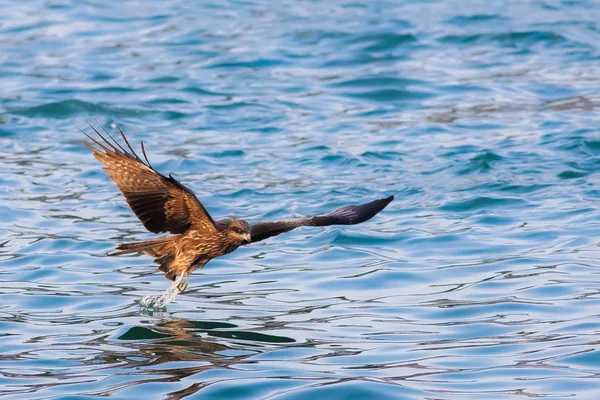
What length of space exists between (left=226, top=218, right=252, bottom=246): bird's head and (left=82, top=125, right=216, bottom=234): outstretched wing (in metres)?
0.18

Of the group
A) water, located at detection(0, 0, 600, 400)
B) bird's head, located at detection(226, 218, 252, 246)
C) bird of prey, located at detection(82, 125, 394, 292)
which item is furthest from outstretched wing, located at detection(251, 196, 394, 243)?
water, located at detection(0, 0, 600, 400)

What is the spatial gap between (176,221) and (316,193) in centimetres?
398

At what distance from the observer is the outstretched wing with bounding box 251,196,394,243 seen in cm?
770

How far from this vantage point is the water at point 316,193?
21.6 feet

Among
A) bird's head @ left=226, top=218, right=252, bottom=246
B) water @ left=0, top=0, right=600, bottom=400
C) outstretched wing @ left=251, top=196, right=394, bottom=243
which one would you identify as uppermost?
bird's head @ left=226, top=218, right=252, bottom=246

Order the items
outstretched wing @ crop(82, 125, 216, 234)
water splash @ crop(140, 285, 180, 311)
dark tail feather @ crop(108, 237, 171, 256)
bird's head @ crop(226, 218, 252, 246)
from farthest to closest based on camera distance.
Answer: water splash @ crop(140, 285, 180, 311)
bird's head @ crop(226, 218, 252, 246)
dark tail feather @ crop(108, 237, 171, 256)
outstretched wing @ crop(82, 125, 216, 234)

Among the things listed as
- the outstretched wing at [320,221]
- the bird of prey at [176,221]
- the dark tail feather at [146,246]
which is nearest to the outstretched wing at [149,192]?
the bird of prey at [176,221]

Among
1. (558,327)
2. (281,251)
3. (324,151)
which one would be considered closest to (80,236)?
(281,251)

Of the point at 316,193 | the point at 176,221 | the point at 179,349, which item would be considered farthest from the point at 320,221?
the point at 316,193

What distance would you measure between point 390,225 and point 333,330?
10.3 ft

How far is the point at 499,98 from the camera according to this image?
574 inches

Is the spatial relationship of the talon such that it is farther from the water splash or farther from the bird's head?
the bird's head

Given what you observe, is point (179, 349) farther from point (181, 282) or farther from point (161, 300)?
point (161, 300)

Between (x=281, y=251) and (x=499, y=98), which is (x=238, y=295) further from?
(x=499, y=98)
